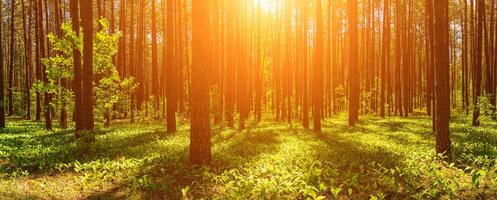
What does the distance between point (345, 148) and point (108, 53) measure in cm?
1215

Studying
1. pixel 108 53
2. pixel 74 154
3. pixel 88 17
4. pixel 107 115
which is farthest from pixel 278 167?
pixel 107 115

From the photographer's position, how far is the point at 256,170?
10984mm

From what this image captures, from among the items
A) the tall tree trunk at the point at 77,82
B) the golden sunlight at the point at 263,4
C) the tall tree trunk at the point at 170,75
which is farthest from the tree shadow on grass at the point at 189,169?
the golden sunlight at the point at 263,4

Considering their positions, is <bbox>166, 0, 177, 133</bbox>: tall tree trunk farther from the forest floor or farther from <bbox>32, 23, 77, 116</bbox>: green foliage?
<bbox>32, 23, 77, 116</bbox>: green foliage

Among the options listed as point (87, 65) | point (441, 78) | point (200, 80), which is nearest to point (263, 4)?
point (87, 65)

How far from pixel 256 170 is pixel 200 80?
2749 mm

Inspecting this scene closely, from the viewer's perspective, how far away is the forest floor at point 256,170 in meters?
8.93

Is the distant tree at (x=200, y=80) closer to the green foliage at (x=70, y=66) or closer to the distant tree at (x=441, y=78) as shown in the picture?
the distant tree at (x=441, y=78)

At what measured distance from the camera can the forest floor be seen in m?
8.93

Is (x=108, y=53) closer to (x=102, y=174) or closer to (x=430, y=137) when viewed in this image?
(x=102, y=174)

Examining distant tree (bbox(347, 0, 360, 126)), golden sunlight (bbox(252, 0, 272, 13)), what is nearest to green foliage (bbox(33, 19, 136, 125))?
distant tree (bbox(347, 0, 360, 126))

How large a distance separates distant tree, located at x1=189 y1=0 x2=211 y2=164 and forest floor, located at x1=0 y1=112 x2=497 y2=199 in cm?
67

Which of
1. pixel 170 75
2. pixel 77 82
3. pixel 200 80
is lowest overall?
pixel 200 80

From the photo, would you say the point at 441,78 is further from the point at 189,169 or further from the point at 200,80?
the point at 189,169
